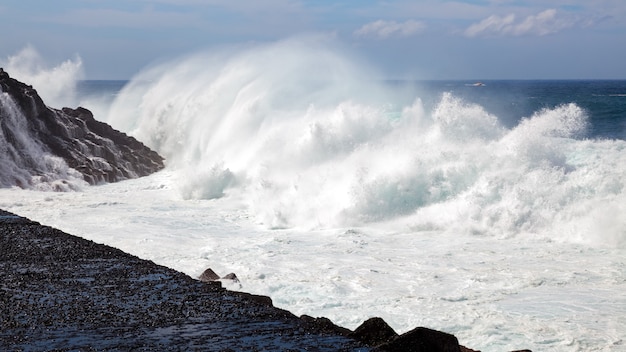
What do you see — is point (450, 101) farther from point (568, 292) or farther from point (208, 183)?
point (568, 292)

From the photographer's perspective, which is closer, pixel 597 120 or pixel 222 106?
pixel 222 106

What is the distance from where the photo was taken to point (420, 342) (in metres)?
7.36

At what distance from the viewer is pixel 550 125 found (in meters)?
24.0

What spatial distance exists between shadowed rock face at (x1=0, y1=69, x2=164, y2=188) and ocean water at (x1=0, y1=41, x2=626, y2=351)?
1.40 metres

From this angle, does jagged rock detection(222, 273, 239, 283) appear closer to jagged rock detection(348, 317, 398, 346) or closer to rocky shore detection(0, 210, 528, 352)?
rocky shore detection(0, 210, 528, 352)

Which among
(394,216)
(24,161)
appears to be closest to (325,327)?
(394,216)

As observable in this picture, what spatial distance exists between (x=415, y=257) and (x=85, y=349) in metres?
9.35

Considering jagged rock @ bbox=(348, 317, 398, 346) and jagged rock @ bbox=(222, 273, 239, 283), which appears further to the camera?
jagged rock @ bbox=(222, 273, 239, 283)

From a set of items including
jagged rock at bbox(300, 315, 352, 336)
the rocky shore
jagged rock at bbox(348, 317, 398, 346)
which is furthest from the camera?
jagged rock at bbox(300, 315, 352, 336)

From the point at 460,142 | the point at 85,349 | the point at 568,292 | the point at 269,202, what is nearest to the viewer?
the point at 85,349

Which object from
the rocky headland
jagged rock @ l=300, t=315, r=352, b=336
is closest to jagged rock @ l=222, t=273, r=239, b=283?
the rocky headland

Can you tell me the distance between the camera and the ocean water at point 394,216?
1193cm

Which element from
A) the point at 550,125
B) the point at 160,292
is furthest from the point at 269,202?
the point at 160,292

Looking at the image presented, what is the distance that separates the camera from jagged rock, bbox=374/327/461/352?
7.34 meters
